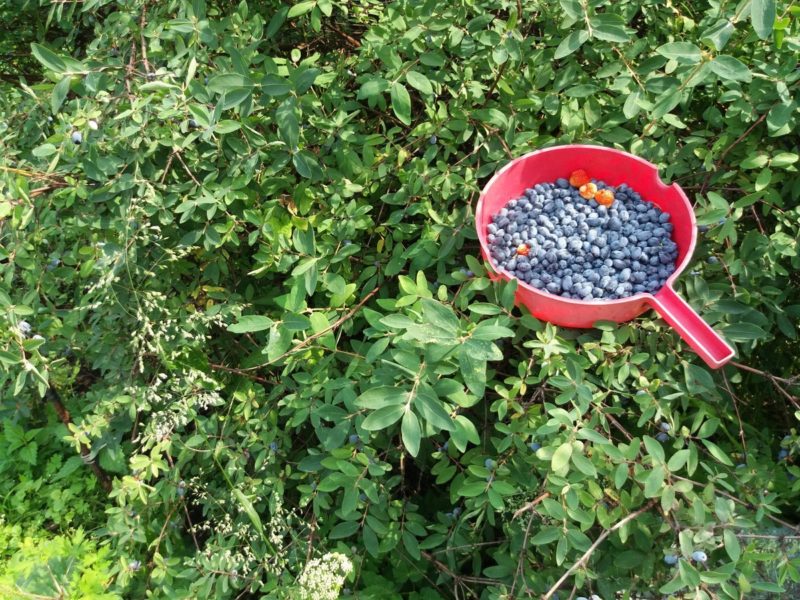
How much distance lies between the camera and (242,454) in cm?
185

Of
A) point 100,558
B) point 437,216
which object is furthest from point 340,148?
point 100,558

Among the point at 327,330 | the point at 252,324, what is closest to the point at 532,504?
the point at 327,330

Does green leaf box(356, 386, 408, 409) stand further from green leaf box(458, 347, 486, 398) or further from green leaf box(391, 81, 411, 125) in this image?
green leaf box(391, 81, 411, 125)

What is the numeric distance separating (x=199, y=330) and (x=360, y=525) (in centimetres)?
68

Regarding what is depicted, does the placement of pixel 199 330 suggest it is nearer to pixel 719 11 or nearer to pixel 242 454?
pixel 242 454

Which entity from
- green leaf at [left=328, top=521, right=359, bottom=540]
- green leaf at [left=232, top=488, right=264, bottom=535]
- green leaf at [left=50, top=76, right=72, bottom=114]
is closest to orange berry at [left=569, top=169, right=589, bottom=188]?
green leaf at [left=328, top=521, right=359, bottom=540]

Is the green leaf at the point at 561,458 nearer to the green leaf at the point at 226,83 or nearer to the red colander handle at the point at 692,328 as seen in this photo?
the red colander handle at the point at 692,328

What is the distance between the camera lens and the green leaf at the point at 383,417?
1307 mm

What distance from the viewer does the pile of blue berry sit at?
5.55 ft

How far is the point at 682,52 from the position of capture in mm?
1499

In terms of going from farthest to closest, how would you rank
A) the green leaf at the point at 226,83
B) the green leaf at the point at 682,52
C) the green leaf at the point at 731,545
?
the green leaf at the point at 226,83, the green leaf at the point at 682,52, the green leaf at the point at 731,545

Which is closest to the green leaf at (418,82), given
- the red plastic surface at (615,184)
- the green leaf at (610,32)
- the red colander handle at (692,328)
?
the red plastic surface at (615,184)

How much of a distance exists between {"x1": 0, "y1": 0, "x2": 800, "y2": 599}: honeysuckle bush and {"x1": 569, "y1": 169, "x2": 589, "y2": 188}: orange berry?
0.38 feet

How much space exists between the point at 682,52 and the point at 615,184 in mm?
475
